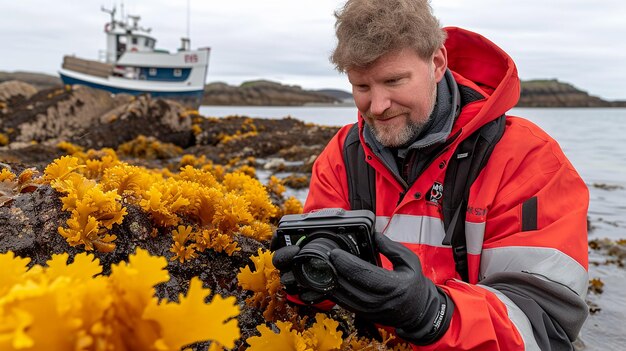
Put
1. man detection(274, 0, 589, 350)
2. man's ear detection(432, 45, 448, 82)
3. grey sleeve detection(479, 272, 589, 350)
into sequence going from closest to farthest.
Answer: man detection(274, 0, 589, 350) → grey sleeve detection(479, 272, 589, 350) → man's ear detection(432, 45, 448, 82)

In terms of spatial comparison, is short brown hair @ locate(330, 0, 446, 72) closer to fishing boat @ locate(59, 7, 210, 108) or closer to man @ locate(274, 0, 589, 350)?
man @ locate(274, 0, 589, 350)

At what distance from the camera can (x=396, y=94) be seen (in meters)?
2.51

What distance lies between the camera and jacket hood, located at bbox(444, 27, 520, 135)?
250cm

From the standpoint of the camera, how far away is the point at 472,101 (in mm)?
2699

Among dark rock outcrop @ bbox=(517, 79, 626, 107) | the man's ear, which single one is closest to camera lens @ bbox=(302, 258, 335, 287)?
the man's ear

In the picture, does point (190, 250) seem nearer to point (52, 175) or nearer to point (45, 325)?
point (52, 175)

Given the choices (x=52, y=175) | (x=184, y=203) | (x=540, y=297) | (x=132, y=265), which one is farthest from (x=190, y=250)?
(x=540, y=297)

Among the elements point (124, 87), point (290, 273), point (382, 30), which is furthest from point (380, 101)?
point (124, 87)

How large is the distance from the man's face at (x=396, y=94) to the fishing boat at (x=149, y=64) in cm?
3359

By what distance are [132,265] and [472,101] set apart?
215cm

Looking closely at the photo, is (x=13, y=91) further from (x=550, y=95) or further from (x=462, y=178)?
(x=550, y=95)

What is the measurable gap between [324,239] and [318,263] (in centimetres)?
14

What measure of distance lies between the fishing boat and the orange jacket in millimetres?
33685

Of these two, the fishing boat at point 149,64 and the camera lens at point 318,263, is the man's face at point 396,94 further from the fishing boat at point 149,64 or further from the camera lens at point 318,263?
the fishing boat at point 149,64
